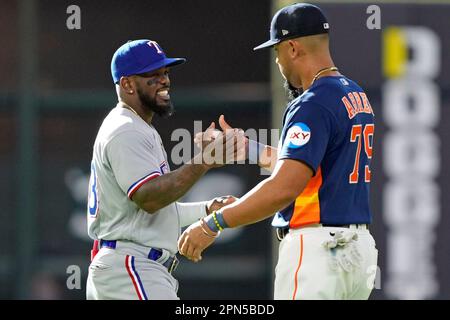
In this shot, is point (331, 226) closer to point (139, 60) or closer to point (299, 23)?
point (299, 23)

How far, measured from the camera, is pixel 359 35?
356 inches

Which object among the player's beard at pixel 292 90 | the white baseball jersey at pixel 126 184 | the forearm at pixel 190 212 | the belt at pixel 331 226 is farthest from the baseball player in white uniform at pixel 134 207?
the belt at pixel 331 226

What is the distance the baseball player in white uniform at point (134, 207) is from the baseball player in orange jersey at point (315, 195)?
16.4 inches

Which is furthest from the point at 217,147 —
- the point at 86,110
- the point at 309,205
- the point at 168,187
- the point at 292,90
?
the point at 86,110

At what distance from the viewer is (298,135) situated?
5148mm

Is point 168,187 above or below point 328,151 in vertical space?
below

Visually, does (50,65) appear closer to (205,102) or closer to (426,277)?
(205,102)

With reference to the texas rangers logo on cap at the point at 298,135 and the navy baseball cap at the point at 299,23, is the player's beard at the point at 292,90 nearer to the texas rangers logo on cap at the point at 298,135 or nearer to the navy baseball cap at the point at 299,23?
the navy baseball cap at the point at 299,23

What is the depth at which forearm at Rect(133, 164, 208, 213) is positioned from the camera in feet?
18.2

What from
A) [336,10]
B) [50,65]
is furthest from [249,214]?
[50,65]

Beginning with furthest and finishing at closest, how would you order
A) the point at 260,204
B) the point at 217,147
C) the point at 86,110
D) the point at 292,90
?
the point at 86,110
the point at 292,90
the point at 217,147
the point at 260,204

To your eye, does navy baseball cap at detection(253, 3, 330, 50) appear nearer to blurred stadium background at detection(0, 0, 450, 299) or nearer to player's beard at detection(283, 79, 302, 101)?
player's beard at detection(283, 79, 302, 101)

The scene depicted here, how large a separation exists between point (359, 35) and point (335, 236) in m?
4.10

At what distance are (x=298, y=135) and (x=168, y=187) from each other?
30.0 inches
